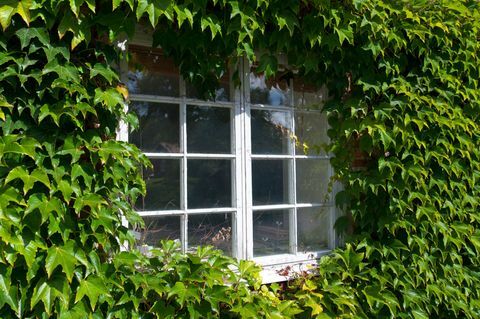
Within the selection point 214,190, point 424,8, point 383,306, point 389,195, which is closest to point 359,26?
point 424,8

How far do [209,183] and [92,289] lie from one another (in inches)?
43.6

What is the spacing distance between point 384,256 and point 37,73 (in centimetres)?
249

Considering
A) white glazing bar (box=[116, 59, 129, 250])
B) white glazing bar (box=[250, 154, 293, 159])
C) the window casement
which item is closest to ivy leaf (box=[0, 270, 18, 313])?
white glazing bar (box=[116, 59, 129, 250])

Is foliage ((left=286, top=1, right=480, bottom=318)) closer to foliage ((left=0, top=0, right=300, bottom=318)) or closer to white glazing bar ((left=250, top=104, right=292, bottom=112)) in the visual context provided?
white glazing bar ((left=250, top=104, right=292, bottom=112))

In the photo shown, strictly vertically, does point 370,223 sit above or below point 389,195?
below

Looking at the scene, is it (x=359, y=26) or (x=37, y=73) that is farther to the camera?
(x=359, y=26)

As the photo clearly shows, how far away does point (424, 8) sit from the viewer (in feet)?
11.4

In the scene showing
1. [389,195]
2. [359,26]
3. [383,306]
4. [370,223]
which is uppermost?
[359,26]

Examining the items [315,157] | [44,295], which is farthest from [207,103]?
[44,295]

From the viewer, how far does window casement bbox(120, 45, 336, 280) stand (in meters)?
2.87

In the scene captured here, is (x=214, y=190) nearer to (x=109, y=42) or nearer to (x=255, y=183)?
(x=255, y=183)

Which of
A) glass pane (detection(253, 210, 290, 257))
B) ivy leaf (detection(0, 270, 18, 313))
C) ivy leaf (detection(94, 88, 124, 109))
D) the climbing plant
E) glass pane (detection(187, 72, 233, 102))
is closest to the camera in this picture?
ivy leaf (detection(0, 270, 18, 313))

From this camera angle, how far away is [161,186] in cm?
287

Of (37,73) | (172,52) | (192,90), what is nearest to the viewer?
(37,73)
